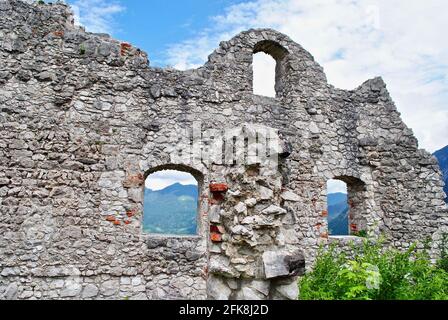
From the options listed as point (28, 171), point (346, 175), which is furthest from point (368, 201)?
point (28, 171)

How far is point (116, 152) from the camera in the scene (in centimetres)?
670

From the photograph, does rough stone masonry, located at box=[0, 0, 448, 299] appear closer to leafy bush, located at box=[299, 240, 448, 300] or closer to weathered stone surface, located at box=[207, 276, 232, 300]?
leafy bush, located at box=[299, 240, 448, 300]

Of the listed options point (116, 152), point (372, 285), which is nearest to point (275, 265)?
point (372, 285)

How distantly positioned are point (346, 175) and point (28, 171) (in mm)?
6184

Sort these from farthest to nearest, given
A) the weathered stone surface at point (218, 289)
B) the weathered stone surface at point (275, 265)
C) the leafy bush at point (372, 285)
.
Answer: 1. the leafy bush at point (372, 285)
2. the weathered stone surface at point (218, 289)
3. the weathered stone surface at point (275, 265)

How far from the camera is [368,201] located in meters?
8.28

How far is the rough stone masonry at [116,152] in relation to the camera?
20.1 ft

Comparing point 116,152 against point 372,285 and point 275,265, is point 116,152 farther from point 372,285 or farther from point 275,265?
point 372,285

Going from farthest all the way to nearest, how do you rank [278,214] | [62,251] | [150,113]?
1. [150,113]
2. [62,251]
3. [278,214]

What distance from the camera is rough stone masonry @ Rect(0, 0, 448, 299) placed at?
6141mm

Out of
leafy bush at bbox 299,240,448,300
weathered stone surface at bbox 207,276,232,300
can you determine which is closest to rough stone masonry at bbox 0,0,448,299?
leafy bush at bbox 299,240,448,300

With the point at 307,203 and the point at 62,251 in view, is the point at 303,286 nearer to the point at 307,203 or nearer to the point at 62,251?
the point at 307,203

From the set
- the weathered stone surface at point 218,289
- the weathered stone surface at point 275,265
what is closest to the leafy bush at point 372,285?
the weathered stone surface at point 275,265

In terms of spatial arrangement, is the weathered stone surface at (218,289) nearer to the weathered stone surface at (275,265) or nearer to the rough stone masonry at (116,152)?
the weathered stone surface at (275,265)
